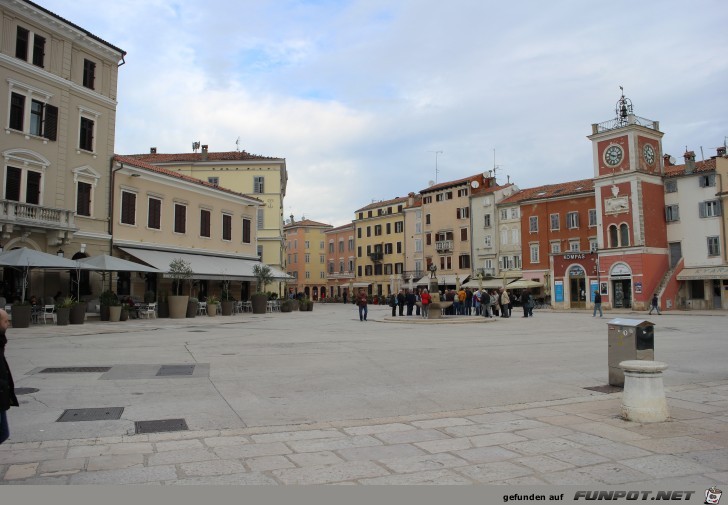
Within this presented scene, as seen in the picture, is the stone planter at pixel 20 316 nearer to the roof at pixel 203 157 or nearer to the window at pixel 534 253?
the roof at pixel 203 157

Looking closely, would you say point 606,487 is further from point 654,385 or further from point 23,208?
point 23,208

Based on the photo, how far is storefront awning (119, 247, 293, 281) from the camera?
29.1 meters

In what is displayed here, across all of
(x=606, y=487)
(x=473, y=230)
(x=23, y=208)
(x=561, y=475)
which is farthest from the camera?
(x=473, y=230)

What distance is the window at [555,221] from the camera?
173 ft

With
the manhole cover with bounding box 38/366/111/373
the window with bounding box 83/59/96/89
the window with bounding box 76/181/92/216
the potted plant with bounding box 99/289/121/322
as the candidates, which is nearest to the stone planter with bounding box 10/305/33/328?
the potted plant with bounding box 99/289/121/322

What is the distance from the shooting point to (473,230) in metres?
60.5

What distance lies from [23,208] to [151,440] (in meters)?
21.7

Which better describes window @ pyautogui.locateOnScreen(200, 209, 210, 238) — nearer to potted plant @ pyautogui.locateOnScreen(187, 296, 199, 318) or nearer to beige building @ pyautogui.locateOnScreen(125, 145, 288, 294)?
potted plant @ pyautogui.locateOnScreen(187, 296, 199, 318)

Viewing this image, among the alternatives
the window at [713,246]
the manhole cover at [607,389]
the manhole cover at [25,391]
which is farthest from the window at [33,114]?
the window at [713,246]

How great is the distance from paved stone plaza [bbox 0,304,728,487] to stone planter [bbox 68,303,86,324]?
802cm

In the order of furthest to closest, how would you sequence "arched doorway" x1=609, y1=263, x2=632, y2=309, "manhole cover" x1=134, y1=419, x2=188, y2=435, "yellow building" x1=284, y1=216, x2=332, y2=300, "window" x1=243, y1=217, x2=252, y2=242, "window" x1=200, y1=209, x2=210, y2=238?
"yellow building" x1=284, y1=216, x2=332, y2=300 → "arched doorway" x1=609, y1=263, x2=632, y2=309 → "window" x1=243, y1=217, x2=252, y2=242 → "window" x1=200, y1=209, x2=210, y2=238 → "manhole cover" x1=134, y1=419, x2=188, y2=435

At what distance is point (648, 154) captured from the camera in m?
44.6

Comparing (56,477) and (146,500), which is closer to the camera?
(146,500)

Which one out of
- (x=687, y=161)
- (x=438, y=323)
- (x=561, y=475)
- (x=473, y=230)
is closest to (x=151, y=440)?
(x=561, y=475)
